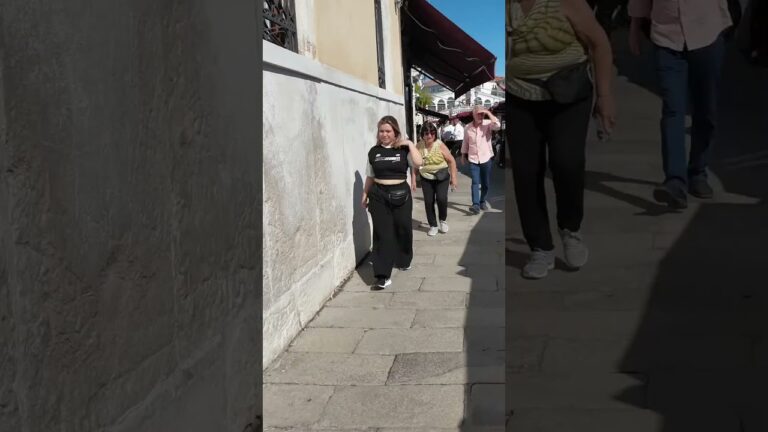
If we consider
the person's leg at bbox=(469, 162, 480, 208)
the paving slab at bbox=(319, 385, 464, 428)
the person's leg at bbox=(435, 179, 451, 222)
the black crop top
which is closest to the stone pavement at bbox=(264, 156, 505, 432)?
the paving slab at bbox=(319, 385, 464, 428)

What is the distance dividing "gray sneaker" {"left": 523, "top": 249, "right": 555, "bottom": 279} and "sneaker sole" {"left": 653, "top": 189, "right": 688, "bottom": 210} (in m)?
0.22

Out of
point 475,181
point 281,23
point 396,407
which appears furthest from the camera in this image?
point 475,181

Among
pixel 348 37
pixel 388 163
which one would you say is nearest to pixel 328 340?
pixel 388 163

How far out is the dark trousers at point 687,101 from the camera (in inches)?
48.9

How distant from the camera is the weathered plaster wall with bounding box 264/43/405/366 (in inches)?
172

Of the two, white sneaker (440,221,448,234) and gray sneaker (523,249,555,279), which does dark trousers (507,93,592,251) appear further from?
white sneaker (440,221,448,234)

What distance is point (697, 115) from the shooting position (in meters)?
1.25

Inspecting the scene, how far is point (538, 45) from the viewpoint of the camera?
132 centimetres

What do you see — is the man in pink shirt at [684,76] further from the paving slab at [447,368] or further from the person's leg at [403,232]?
the person's leg at [403,232]

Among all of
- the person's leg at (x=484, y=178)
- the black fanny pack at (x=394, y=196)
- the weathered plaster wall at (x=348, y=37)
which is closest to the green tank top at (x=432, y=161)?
the weathered plaster wall at (x=348, y=37)

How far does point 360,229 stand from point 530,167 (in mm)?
→ 5965
